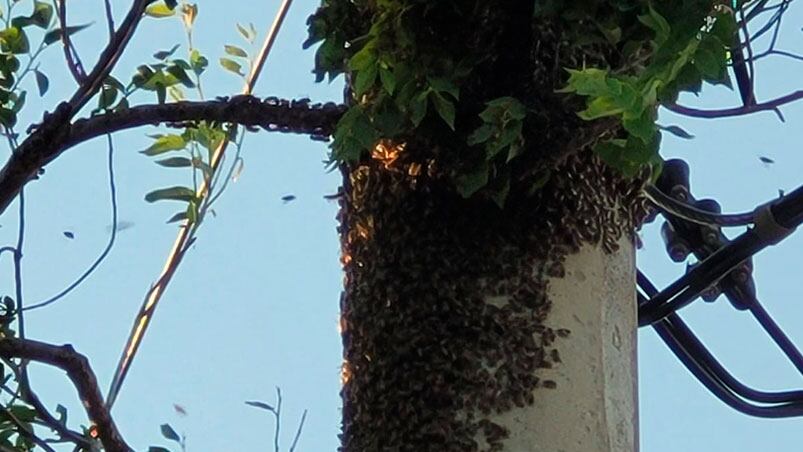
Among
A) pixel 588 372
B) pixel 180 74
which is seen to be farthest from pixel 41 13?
pixel 588 372

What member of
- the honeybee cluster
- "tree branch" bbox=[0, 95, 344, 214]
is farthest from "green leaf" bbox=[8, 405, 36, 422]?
the honeybee cluster

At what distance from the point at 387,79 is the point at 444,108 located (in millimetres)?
57

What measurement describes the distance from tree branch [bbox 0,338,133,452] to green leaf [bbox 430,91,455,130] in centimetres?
42

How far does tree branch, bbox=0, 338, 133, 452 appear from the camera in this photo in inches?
48.8

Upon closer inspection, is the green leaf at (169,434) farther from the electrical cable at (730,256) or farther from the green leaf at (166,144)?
the electrical cable at (730,256)

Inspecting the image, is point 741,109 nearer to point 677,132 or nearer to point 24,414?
point 677,132

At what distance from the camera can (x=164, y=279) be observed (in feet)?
5.16

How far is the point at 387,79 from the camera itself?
3.72ft

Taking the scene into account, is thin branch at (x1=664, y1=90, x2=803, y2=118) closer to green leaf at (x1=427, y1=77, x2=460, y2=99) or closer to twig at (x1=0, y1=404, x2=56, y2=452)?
green leaf at (x1=427, y1=77, x2=460, y2=99)

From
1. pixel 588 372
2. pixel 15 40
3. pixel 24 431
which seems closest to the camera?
pixel 588 372

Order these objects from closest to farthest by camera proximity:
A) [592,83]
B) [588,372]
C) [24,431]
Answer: [592,83]
[588,372]
[24,431]

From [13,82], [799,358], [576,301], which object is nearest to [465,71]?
[576,301]

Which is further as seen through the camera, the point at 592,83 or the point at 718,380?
the point at 718,380

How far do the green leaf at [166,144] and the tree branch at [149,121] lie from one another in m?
0.24
